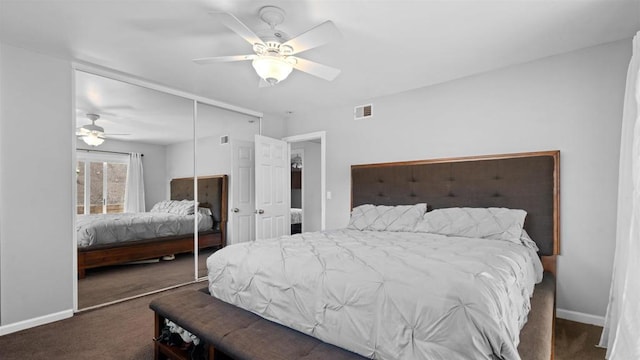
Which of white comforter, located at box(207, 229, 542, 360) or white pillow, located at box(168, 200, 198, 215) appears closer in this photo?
white comforter, located at box(207, 229, 542, 360)

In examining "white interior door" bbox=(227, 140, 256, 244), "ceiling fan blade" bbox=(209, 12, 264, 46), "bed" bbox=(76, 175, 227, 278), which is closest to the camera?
"ceiling fan blade" bbox=(209, 12, 264, 46)

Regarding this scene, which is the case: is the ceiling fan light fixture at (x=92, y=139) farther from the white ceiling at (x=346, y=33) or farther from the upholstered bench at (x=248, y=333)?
the upholstered bench at (x=248, y=333)

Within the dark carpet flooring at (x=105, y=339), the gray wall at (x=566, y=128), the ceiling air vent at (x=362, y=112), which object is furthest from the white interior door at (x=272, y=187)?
the gray wall at (x=566, y=128)

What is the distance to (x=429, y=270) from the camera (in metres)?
1.60

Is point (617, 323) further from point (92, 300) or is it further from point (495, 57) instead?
point (92, 300)

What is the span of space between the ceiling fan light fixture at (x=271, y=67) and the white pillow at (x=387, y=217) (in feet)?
6.51

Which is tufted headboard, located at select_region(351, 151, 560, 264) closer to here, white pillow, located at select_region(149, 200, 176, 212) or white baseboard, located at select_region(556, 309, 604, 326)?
white baseboard, located at select_region(556, 309, 604, 326)

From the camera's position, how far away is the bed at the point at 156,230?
3.26 m

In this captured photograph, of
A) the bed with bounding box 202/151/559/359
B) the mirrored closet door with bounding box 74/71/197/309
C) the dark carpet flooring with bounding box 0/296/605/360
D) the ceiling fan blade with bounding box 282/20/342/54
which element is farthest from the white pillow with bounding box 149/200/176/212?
the ceiling fan blade with bounding box 282/20/342/54

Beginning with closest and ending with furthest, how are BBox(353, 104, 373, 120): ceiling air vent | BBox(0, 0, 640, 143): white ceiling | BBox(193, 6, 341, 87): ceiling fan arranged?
1. BBox(193, 6, 341, 87): ceiling fan
2. BBox(0, 0, 640, 143): white ceiling
3. BBox(353, 104, 373, 120): ceiling air vent

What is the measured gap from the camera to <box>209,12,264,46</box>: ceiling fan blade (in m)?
1.90

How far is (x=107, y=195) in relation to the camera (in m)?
3.30

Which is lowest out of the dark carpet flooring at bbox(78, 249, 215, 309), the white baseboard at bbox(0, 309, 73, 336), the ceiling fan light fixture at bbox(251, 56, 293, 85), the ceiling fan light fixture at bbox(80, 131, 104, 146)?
the white baseboard at bbox(0, 309, 73, 336)

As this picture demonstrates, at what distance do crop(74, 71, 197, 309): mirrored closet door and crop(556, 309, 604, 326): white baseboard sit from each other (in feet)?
13.2
